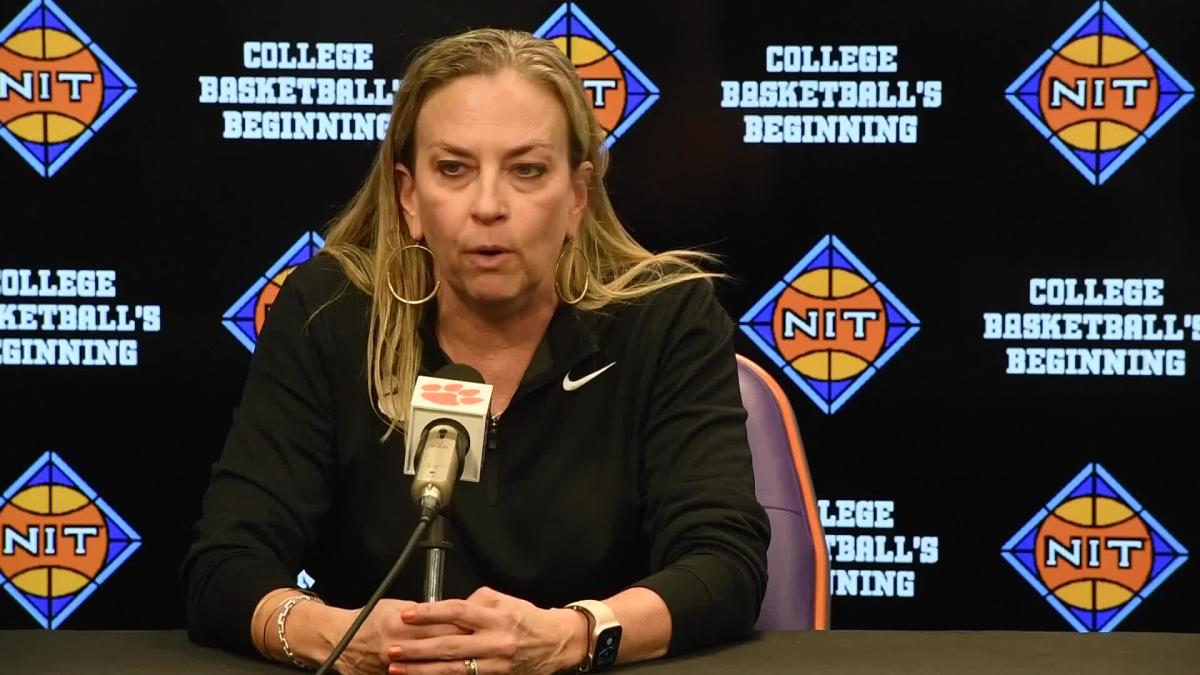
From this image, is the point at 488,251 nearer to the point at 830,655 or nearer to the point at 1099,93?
the point at 830,655

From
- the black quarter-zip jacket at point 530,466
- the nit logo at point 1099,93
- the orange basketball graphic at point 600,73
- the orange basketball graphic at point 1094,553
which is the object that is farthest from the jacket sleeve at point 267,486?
the orange basketball graphic at point 1094,553

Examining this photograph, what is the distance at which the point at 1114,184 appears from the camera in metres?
3.32

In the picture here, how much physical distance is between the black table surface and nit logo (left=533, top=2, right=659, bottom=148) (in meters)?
1.80

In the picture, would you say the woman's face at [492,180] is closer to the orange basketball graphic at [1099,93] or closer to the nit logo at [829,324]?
the nit logo at [829,324]

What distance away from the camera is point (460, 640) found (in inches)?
61.9

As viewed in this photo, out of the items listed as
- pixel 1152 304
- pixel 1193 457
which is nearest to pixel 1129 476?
A: pixel 1193 457

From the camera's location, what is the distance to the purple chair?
2.27 meters

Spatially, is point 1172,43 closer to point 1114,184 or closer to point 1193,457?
point 1114,184

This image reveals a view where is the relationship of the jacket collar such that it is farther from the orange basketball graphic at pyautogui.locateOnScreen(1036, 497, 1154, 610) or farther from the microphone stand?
the orange basketball graphic at pyautogui.locateOnScreen(1036, 497, 1154, 610)

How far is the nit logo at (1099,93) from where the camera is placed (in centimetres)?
331

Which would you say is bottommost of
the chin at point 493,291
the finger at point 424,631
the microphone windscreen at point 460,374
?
the finger at point 424,631

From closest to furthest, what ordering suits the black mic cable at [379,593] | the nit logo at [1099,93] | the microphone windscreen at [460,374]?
1. the black mic cable at [379,593]
2. the microphone windscreen at [460,374]
3. the nit logo at [1099,93]

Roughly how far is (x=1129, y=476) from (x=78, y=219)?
7.73ft

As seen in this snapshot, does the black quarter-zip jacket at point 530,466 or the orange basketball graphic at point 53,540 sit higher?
the black quarter-zip jacket at point 530,466
